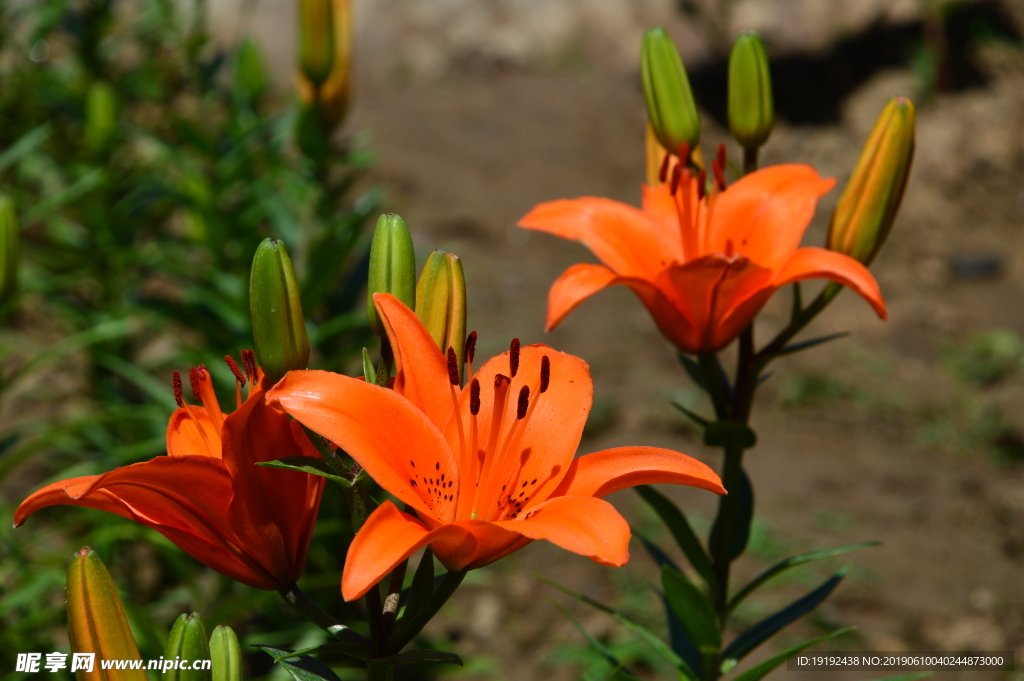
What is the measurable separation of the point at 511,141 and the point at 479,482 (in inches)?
119

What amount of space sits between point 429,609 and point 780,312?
8.45ft

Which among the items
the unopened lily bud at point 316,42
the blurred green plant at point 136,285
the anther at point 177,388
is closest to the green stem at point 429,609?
the anther at point 177,388

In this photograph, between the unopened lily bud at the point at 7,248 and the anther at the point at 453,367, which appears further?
the unopened lily bud at the point at 7,248

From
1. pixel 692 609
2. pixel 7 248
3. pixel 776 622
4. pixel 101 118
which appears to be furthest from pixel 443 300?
pixel 101 118

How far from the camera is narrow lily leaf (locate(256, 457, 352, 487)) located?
575 millimetres

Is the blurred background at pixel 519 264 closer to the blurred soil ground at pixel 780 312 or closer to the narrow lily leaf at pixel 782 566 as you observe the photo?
the blurred soil ground at pixel 780 312

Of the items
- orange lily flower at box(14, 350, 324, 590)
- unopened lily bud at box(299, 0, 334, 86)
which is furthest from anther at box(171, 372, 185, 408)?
unopened lily bud at box(299, 0, 334, 86)

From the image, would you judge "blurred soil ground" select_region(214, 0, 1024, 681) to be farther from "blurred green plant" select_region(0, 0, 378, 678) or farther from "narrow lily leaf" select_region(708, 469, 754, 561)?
"narrow lily leaf" select_region(708, 469, 754, 561)

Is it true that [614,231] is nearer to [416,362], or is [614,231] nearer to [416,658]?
[416,362]

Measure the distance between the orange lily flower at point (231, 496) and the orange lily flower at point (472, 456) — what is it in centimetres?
6

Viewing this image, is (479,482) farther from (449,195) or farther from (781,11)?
(781,11)

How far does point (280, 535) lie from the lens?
2.09 ft

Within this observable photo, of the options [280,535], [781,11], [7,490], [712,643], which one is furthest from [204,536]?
[781,11]

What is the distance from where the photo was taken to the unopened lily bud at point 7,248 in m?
1.20
